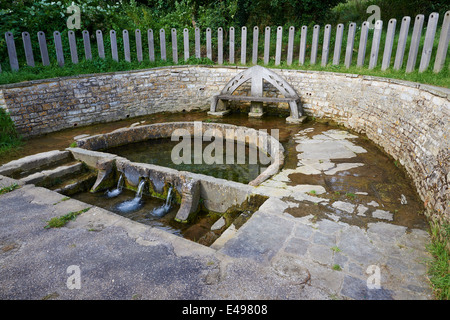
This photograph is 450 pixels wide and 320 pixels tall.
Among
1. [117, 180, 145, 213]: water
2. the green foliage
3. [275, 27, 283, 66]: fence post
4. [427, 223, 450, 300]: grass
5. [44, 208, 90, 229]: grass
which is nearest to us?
[427, 223, 450, 300]: grass

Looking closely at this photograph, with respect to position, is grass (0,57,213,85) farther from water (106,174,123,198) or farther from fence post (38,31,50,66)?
water (106,174,123,198)

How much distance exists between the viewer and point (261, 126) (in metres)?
7.78

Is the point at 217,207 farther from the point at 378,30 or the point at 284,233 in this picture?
the point at 378,30

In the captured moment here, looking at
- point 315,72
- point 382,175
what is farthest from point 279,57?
point 382,175

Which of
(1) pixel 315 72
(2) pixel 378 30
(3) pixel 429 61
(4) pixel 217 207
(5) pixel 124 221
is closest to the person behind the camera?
(5) pixel 124 221

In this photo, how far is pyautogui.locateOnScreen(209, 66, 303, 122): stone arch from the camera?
7900 millimetres

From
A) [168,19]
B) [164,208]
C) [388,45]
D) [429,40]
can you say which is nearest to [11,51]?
[168,19]

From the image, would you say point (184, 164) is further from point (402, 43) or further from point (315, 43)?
point (402, 43)

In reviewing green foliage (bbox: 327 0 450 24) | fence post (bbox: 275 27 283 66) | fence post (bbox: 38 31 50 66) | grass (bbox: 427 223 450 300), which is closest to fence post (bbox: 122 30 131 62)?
fence post (bbox: 38 31 50 66)

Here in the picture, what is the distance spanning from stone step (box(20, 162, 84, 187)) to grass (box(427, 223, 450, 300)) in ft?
17.6

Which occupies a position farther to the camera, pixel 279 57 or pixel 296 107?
pixel 279 57

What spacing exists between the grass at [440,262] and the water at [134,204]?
3.92 metres

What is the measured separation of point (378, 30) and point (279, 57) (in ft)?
8.78

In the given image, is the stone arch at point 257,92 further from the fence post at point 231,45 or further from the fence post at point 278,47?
the fence post at point 231,45
